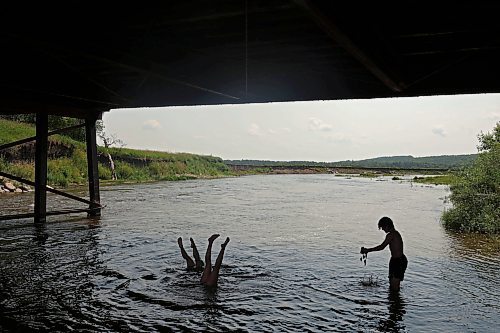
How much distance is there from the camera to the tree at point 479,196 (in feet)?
58.3

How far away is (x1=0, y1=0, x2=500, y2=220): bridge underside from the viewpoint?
5719mm

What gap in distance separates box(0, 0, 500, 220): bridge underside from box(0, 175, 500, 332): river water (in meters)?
4.32

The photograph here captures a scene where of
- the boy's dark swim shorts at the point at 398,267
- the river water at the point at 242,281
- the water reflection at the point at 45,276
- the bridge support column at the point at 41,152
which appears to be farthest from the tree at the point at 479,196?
the bridge support column at the point at 41,152

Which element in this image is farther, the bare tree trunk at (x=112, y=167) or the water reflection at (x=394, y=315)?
the bare tree trunk at (x=112, y=167)

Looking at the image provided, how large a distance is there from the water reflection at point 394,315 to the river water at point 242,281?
0.9 inches

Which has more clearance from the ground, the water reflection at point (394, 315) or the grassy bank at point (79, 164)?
the grassy bank at point (79, 164)

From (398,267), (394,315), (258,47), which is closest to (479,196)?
(398,267)

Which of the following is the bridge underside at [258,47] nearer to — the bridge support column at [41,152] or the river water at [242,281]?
the bridge support column at [41,152]

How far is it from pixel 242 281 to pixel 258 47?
532 cm

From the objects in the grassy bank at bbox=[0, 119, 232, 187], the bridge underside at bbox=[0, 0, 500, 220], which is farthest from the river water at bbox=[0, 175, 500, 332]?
the grassy bank at bbox=[0, 119, 232, 187]

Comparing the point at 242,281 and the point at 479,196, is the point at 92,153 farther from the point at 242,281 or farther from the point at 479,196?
the point at 479,196

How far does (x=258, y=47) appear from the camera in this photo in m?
7.63

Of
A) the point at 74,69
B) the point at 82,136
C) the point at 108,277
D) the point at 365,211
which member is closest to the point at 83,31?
the point at 74,69

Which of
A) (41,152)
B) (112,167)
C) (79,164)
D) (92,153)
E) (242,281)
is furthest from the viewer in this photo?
(112,167)
